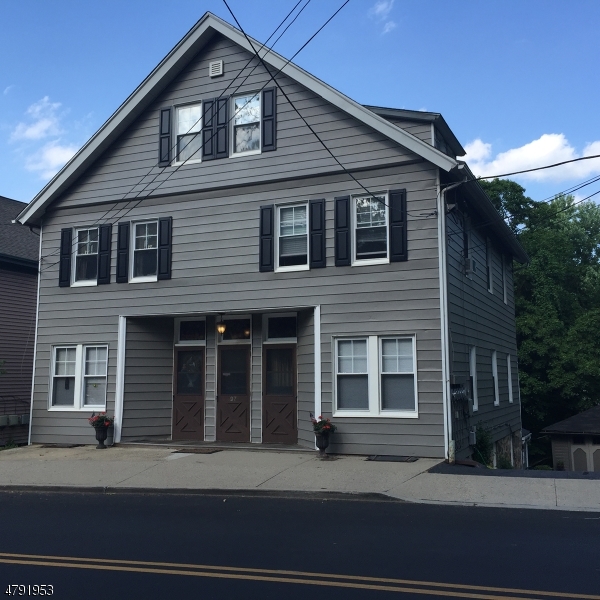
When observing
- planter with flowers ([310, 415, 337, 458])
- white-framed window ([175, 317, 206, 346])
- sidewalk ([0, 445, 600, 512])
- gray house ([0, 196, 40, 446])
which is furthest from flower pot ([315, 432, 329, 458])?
gray house ([0, 196, 40, 446])

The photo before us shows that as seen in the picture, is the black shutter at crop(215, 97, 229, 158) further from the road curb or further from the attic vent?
the road curb

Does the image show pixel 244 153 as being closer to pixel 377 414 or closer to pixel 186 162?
pixel 186 162

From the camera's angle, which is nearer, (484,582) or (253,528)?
(484,582)

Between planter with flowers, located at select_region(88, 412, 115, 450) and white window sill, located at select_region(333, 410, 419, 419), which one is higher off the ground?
white window sill, located at select_region(333, 410, 419, 419)

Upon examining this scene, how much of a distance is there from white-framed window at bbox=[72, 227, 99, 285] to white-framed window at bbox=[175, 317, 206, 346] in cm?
256

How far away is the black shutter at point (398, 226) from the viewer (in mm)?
14086

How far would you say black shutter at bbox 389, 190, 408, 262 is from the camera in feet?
46.2

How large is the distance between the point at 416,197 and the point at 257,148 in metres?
4.09

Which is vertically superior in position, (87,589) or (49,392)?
(49,392)

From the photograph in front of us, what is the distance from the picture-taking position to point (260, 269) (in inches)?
604

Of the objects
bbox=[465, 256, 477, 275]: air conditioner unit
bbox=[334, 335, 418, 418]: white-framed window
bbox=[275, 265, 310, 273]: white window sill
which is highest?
bbox=[465, 256, 477, 275]: air conditioner unit

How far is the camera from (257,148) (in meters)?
15.9

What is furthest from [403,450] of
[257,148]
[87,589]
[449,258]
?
[87,589]

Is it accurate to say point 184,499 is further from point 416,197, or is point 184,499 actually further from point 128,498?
point 416,197
